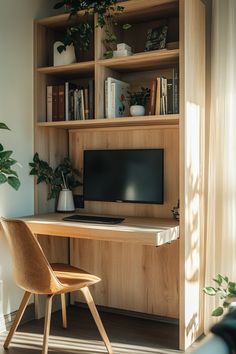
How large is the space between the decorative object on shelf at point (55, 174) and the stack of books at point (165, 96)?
2.97ft

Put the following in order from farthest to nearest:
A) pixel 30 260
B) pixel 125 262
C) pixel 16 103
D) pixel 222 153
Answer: pixel 125 262
pixel 16 103
pixel 222 153
pixel 30 260

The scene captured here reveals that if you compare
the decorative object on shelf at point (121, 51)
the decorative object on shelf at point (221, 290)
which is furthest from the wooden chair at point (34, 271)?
the decorative object on shelf at point (121, 51)

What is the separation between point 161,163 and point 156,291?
3.06 ft

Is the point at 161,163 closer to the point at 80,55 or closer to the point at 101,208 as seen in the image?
the point at 101,208

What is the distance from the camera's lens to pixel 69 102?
3213 mm

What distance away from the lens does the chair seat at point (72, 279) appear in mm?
2465

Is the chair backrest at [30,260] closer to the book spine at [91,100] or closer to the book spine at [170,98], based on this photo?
the book spine at [91,100]

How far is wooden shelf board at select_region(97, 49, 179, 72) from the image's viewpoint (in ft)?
8.85

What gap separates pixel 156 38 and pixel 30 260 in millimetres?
1653

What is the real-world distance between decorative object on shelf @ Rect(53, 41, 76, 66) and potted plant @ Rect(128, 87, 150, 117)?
553mm

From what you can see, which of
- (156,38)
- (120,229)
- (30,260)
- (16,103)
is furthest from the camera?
(16,103)

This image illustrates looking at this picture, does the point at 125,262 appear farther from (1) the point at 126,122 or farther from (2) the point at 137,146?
(1) the point at 126,122

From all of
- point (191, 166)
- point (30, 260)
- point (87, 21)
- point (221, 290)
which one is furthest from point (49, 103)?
point (221, 290)

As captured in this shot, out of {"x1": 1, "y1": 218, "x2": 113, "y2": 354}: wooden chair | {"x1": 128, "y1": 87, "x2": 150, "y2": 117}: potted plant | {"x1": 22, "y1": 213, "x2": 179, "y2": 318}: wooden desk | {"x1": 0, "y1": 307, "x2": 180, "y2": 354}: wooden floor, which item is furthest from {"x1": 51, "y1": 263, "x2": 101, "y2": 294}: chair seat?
{"x1": 128, "y1": 87, "x2": 150, "y2": 117}: potted plant
